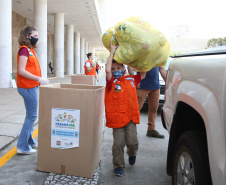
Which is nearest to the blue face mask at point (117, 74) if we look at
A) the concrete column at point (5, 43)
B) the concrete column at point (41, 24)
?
the concrete column at point (5, 43)

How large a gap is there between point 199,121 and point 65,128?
58.7 inches

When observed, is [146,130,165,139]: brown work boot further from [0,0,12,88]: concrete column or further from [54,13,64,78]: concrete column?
[54,13,64,78]: concrete column

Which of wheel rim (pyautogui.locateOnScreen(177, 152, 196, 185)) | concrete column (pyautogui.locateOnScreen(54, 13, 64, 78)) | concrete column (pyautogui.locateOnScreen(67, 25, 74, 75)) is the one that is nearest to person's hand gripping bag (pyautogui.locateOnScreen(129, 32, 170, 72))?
wheel rim (pyautogui.locateOnScreen(177, 152, 196, 185))

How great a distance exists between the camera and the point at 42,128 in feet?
9.57

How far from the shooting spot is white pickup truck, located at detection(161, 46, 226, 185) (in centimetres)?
143

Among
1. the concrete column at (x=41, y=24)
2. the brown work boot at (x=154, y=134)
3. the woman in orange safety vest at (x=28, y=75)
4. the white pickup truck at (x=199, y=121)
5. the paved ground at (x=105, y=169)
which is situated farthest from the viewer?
the concrete column at (x=41, y=24)

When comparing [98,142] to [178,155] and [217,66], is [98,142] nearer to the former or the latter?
[178,155]

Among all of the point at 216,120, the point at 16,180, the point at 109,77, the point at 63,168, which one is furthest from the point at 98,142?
the point at 216,120

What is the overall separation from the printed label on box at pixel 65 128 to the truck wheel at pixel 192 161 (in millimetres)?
1140

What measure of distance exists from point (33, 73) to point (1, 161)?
4.13ft

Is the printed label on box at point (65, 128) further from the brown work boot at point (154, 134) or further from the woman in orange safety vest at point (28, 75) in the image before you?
the brown work boot at point (154, 134)

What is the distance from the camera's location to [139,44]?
2.75 meters

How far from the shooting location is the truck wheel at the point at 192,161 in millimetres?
1674

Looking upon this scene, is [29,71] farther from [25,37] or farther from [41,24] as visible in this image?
[41,24]
